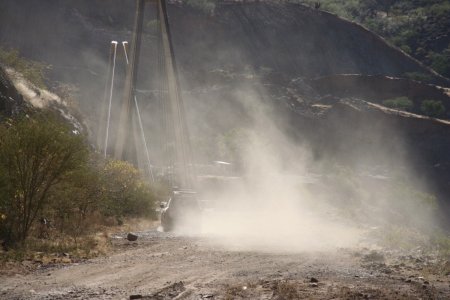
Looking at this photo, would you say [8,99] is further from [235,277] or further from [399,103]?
[399,103]

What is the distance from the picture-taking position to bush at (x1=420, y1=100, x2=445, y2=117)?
74500 mm

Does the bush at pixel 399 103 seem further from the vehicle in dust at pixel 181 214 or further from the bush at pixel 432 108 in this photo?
the vehicle in dust at pixel 181 214

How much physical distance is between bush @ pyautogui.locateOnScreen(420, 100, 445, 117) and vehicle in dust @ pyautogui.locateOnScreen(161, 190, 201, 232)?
60.1m

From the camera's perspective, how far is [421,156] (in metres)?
69.7

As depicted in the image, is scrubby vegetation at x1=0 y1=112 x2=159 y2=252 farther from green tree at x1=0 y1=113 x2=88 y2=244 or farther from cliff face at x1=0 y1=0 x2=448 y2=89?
cliff face at x1=0 y1=0 x2=448 y2=89

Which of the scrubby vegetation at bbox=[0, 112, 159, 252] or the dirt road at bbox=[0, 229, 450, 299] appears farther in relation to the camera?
the scrubby vegetation at bbox=[0, 112, 159, 252]

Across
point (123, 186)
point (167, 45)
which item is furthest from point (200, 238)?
point (167, 45)

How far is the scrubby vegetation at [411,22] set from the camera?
96.8 m

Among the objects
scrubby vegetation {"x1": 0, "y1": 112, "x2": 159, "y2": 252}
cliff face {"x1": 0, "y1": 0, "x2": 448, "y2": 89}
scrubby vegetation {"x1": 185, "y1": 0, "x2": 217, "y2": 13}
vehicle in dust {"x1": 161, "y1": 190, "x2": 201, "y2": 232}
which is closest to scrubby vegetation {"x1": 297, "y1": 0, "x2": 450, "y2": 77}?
cliff face {"x1": 0, "y1": 0, "x2": 448, "y2": 89}

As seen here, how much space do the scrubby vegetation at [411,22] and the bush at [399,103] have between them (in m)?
19.5

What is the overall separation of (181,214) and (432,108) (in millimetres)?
61209

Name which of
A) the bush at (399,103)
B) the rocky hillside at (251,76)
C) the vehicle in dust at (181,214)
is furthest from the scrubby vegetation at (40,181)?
the bush at (399,103)

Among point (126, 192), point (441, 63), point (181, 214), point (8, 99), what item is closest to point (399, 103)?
point (441, 63)

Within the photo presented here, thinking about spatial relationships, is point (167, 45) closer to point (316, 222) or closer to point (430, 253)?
point (316, 222)
